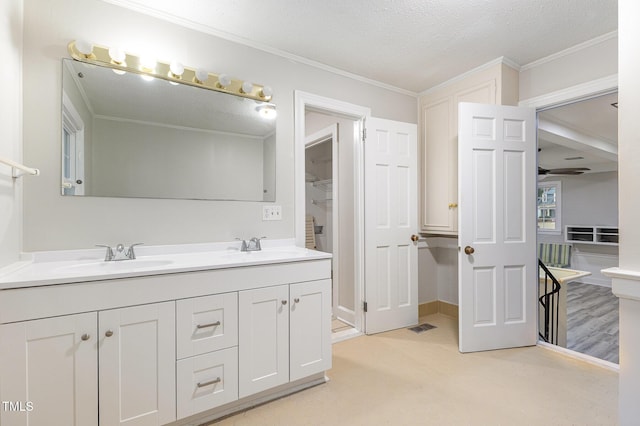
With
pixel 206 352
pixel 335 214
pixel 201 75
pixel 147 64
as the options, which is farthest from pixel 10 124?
pixel 335 214

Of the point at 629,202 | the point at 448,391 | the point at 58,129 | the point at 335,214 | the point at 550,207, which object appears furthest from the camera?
the point at 550,207

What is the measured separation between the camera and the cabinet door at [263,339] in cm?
166

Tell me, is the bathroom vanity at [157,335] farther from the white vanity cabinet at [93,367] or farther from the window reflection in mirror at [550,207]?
the window reflection in mirror at [550,207]

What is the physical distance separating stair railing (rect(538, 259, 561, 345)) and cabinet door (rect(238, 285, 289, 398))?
8.98ft

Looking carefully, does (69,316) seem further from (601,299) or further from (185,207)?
(601,299)

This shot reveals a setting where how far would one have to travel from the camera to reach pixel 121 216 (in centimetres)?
180

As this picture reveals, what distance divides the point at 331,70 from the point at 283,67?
483mm

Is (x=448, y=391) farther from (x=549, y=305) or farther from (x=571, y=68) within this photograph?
(x=571, y=68)

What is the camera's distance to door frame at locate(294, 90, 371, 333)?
2420mm

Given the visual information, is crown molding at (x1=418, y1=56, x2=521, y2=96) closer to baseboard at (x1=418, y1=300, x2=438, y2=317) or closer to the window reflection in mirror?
baseboard at (x1=418, y1=300, x2=438, y2=317)

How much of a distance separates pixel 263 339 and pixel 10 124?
172cm

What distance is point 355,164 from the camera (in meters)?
2.91

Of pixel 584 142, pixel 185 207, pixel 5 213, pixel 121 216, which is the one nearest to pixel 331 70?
pixel 185 207

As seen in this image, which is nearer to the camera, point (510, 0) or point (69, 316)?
point (69, 316)
